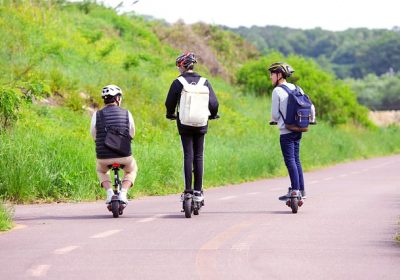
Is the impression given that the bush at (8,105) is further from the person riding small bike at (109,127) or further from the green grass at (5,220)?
the green grass at (5,220)

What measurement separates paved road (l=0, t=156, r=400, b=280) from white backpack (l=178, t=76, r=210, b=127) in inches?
50.4

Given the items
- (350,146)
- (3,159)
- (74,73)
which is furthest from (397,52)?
(3,159)

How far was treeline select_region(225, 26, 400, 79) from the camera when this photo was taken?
165 metres

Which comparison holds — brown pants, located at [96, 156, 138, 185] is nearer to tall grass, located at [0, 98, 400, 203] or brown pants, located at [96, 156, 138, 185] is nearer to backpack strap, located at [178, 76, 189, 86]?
backpack strap, located at [178, 76, 189, 86]

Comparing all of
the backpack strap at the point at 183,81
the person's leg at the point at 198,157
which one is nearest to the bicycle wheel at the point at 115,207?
the person's leg at the point at 198,157

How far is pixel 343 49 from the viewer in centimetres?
18162

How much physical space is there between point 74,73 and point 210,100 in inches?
621

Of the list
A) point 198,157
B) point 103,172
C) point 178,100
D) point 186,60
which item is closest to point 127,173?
point 103,172

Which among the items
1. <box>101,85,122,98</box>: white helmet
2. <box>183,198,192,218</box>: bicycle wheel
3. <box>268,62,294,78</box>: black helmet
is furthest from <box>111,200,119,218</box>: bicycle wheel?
<box>268,62,294,78</box>: black helmet

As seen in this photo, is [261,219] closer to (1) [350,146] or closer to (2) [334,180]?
(2) [334,180]

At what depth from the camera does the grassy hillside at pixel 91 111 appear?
61.7ft

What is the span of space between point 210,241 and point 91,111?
1671 centimetres

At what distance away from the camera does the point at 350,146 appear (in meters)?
45.4

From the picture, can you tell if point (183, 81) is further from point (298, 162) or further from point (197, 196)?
point (298, 162)
